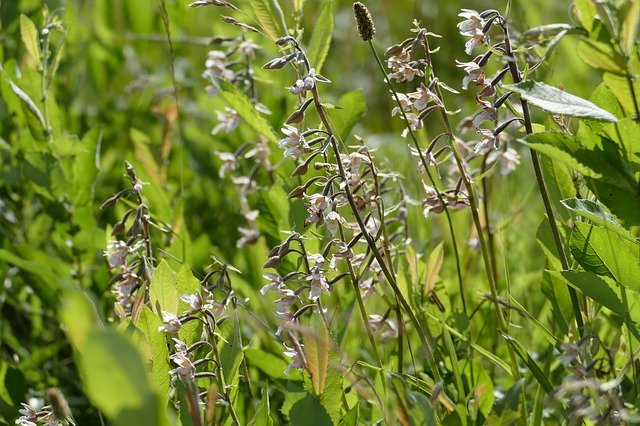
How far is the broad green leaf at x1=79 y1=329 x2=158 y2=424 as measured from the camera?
30.2 inches

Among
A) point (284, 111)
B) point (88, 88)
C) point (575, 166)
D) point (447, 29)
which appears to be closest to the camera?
point (575, 166)

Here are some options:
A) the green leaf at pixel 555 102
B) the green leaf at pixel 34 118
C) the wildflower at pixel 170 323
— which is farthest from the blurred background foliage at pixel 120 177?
the green leaf at pixel 555 102

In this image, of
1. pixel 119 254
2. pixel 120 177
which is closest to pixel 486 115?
pixel 119 254

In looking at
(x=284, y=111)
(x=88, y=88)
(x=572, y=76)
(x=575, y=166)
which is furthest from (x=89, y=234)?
(x=572, y=76)

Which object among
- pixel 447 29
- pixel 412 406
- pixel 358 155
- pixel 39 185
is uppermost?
pixel 358 155

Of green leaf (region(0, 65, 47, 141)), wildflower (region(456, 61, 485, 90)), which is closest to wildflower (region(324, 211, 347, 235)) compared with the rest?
wildflower (region(456, 61, 485, 90))

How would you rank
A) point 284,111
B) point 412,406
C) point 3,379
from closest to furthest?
point 412,406 → point 3,379 → point 284,111

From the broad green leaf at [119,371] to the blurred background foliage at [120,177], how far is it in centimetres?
44

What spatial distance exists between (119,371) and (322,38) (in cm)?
95

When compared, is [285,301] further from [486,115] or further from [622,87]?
[622,87]

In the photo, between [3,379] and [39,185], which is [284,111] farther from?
[3,379]

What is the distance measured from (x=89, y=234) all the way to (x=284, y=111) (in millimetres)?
692

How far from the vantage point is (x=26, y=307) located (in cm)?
212

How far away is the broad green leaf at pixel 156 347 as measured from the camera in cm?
125
